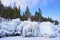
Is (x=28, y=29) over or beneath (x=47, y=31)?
over

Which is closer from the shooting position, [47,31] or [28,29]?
[47,31]

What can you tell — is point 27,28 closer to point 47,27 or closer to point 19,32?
point 19,32

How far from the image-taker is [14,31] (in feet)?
34.8

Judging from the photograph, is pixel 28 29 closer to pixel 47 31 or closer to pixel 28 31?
pixel 28 31

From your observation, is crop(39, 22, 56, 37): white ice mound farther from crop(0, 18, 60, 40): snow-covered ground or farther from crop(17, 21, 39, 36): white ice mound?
crop(17, 21, 39, 36): white ice mound

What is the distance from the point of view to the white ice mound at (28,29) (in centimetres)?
996

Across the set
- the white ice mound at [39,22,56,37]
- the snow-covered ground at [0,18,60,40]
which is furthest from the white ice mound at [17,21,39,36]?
the white ice mound at [39,22,56,37]

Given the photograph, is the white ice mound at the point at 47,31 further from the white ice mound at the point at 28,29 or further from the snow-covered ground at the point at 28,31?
the white ice mound at the point at 28,29

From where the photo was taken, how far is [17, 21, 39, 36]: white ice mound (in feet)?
32.7

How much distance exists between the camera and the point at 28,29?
10.2 metres

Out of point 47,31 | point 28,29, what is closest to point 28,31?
point 28,29

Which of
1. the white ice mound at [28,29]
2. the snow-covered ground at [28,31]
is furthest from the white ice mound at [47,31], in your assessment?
the white ice mound at [28,29]

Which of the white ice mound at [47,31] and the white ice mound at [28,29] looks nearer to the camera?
the white ice mound at [47,31]

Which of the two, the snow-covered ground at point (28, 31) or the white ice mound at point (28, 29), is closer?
the snow-covered ground at point (28, 31)
